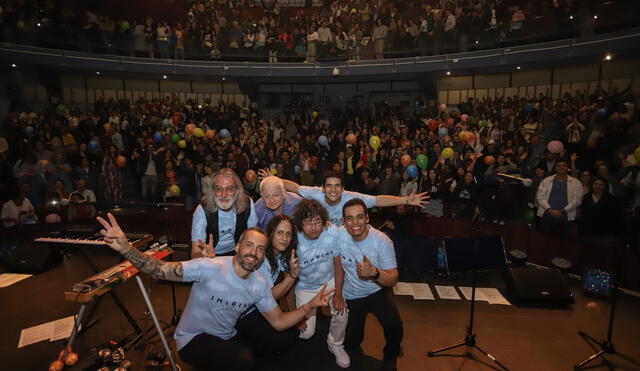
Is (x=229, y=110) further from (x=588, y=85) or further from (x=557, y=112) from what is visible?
(x=588, y=85)

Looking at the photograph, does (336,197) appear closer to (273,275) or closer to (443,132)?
(273,275)

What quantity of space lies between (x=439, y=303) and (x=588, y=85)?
14.3 meters

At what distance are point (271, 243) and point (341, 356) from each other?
143cm

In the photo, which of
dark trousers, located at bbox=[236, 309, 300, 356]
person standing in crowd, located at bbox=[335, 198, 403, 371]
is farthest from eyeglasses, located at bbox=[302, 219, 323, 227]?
dark trousers, located at bbox=[236, 309, 300, 356]

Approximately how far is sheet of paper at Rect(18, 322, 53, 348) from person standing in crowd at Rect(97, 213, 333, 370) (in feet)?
8.44

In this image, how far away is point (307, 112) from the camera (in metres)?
15.7

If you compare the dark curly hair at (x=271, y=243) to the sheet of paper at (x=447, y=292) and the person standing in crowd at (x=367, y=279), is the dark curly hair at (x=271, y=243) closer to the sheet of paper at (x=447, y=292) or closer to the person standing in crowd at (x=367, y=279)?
the person standing in crowd at (x=367, y=279)

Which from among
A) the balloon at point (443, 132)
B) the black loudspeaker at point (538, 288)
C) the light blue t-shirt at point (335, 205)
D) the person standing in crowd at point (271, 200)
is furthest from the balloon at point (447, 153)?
the person standing in crowd at point (271, 200)

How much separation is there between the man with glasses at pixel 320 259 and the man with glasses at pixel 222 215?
0.62 m

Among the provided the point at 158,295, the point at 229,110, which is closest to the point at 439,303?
the point at 158,295

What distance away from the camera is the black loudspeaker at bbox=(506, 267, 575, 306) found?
5.14 meters

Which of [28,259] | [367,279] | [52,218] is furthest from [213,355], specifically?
[52,218]

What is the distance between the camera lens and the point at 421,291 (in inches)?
226

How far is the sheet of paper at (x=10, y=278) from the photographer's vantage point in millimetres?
6082
